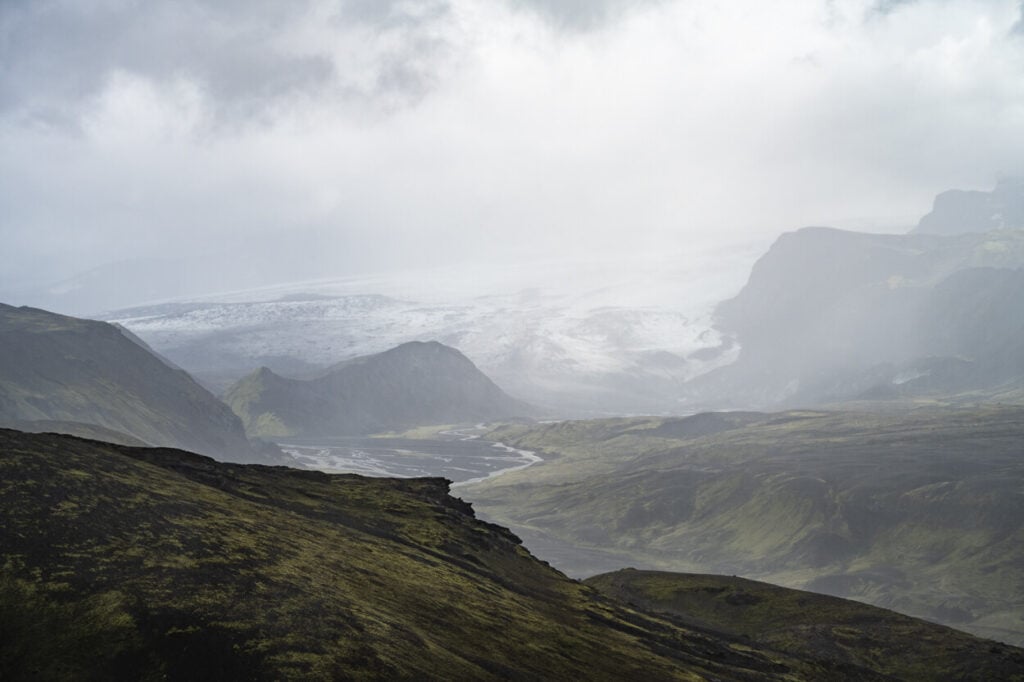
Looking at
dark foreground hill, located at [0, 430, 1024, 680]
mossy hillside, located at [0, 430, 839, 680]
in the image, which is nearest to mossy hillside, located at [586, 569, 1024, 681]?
dark foreground hill, located at [0, 430, 1024, 680]

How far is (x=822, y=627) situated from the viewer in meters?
85.5

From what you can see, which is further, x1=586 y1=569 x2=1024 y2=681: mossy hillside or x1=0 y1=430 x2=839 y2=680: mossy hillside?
x1=586 y1=569 x2=1024 y2=681: mossy hillside

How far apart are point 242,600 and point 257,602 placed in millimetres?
680

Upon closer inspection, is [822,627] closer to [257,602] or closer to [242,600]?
[257,602]

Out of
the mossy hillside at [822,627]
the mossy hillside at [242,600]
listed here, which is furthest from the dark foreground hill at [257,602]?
the mossy hillside at [822,627]

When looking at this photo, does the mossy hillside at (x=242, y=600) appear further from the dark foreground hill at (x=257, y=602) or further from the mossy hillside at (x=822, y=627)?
the mossy hillside at (x=822, y=627)

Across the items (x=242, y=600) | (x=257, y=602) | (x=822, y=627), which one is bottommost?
(x=822, y=627)

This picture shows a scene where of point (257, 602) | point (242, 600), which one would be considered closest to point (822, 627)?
point (257, 602)

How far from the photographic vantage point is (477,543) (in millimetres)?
83250

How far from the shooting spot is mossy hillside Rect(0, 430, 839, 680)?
27875 millimetres

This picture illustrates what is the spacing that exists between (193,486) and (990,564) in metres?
209

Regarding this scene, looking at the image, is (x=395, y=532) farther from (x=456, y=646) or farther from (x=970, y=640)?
(x=970, y=640)

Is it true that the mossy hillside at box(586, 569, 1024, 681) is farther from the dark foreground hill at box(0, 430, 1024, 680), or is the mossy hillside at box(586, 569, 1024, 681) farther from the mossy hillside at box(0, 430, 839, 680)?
the mossy hillside at box(0, 430, 839, 680)

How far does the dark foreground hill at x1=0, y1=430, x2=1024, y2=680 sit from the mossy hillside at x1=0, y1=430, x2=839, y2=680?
0.34 feet
